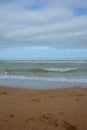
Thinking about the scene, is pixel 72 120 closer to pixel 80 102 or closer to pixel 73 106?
pixel 73 106

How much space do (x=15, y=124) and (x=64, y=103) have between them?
1.64m

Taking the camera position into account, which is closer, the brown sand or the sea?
the brown sand

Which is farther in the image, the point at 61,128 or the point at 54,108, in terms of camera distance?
the point at 54,108

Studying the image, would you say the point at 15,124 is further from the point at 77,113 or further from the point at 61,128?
the point at 77,113

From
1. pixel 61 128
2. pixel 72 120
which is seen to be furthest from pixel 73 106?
pixel 61 128

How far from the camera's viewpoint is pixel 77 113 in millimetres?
4387

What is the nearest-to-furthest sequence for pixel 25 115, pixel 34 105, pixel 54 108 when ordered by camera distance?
pixel 25 115 → pixel 54 108 → pixel 34 105

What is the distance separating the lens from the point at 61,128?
3.86m

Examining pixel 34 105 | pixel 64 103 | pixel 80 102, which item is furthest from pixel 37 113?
pixel 80 102

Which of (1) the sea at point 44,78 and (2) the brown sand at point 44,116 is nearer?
(2) the brown sand at point 44,116

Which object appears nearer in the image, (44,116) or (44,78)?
(44,116)

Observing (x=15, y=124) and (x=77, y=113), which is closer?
(x=15, y=124)

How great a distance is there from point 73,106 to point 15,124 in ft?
5.08

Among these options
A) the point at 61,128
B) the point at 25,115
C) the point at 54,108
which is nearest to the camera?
the point at 61,128
